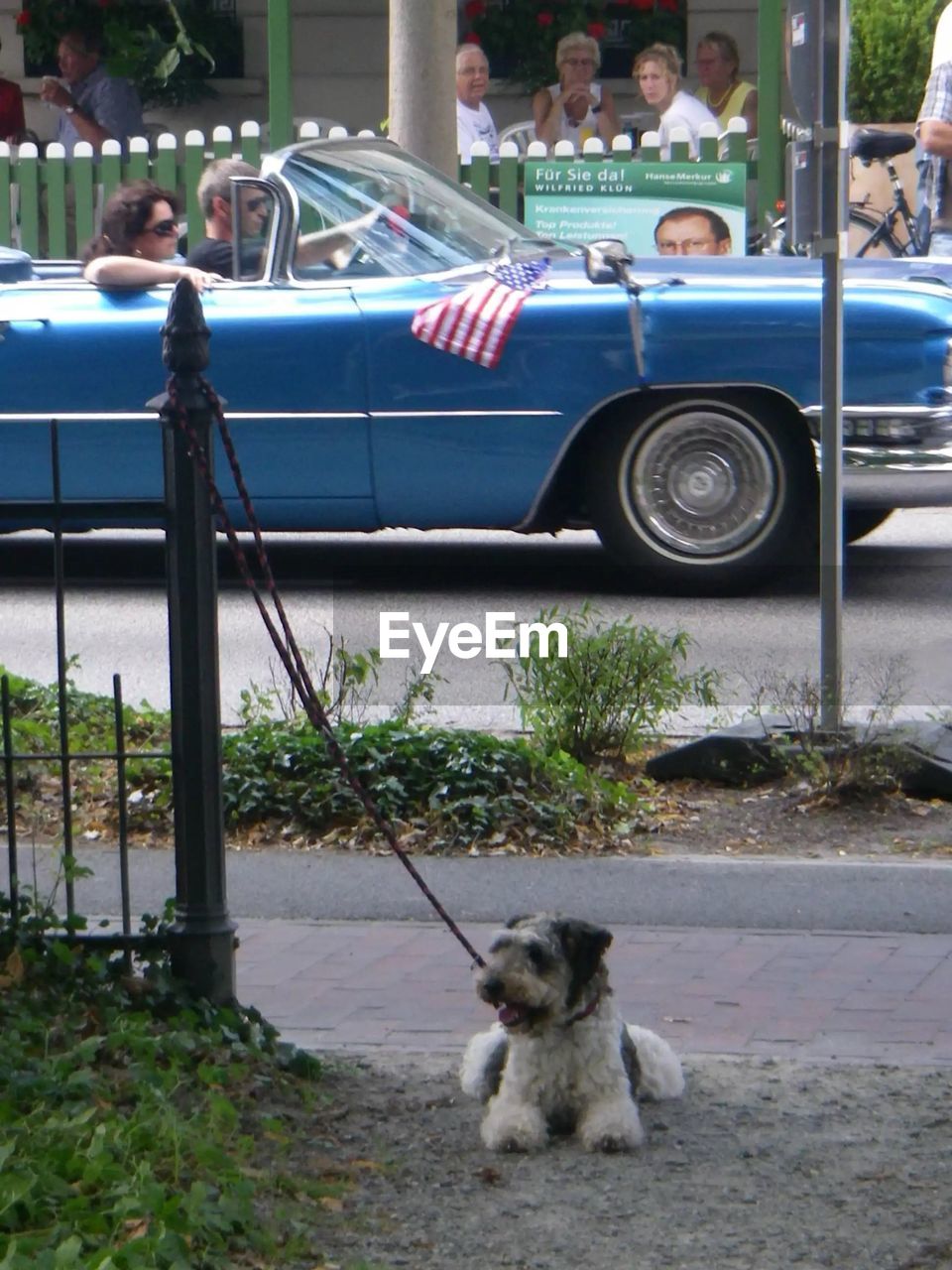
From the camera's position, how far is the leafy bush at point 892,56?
1986 centimetres

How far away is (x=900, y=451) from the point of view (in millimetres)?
9188

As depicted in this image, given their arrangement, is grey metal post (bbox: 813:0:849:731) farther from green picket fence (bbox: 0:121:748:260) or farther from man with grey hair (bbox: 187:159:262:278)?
green picket fence (bbox: 0:121:748:260)

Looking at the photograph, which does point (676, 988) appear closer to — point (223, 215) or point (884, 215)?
point (223, 215)

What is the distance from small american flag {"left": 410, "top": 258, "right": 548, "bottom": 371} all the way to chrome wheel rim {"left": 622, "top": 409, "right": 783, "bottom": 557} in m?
0.73

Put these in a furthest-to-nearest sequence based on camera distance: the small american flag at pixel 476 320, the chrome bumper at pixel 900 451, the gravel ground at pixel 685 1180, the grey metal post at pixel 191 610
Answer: the small american flag at pixel 476 320
the chrome bumper at pixel 900 451
the grey metal post at pixel 191 610
the gravel ground at pixel 685 1180

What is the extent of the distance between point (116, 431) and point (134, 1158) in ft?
20.3

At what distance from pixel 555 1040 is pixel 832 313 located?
3.30 meters

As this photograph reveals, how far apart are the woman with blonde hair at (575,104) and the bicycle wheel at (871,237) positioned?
2.01m

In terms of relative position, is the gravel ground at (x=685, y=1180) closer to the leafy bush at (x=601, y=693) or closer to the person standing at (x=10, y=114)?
the leafy bush at (x=601, y=693)

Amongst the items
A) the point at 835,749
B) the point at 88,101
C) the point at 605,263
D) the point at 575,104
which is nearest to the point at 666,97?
the point at 575,104

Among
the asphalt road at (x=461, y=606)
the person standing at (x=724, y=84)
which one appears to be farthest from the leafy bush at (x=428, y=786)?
the person standing at (x=724, y=84)

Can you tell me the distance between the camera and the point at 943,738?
6.78 metres

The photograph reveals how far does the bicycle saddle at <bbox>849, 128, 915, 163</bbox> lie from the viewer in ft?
50.4

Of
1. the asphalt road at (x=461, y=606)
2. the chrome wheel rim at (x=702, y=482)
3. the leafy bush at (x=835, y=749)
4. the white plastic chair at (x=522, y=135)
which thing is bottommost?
the leafy bush at (x=835, y=749)
